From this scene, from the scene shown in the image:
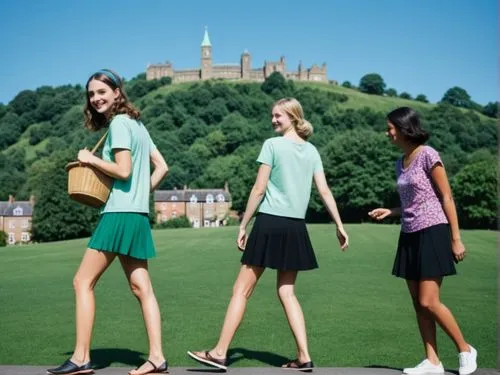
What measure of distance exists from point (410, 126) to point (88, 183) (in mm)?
2921

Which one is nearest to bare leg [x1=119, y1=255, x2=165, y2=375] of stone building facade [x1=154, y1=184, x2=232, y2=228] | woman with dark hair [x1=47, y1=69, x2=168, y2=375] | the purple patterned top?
woman with dark hair [x1=47, y1=69, x2=168, y2=375]

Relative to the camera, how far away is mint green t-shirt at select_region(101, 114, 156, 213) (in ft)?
17.1

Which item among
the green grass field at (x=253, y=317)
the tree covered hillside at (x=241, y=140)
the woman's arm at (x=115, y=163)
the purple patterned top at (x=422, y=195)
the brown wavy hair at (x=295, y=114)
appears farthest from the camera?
the tree covered hillside at (x=241, y=140)

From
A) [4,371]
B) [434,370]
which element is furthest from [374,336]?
[4,371]

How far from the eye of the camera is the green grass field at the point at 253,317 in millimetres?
6707

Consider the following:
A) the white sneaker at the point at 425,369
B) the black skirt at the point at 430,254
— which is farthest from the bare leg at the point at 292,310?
the black skirt at the point at 430,254

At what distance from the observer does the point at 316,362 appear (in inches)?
251

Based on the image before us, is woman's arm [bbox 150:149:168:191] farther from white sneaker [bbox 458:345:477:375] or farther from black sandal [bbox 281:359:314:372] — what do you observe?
white sneaker [bbox 458:345:477:375]

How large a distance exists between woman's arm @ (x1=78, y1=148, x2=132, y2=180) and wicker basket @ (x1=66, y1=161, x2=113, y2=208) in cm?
8

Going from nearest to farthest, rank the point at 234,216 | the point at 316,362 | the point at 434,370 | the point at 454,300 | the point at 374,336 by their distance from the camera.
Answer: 1. the point at 434,370
2. the point at 316,362
3. the point at 374,336
4. the point at 454,300
5. the point at 234,216

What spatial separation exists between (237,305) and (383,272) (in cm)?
1335

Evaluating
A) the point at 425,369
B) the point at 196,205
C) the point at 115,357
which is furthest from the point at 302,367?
the point at 196,205

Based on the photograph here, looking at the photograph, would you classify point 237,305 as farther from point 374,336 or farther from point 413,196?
point 374,336

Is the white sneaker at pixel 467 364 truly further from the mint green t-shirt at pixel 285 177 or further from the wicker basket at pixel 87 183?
the wicker basket at pixel 87 183
